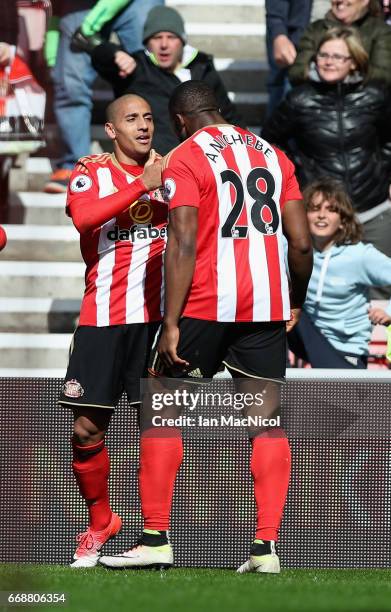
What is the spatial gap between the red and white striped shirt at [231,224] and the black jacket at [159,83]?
3186 mm

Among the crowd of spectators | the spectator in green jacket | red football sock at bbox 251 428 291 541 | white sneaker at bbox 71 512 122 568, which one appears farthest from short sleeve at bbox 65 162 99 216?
the spectator in green jacket

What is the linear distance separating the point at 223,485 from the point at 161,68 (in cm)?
351

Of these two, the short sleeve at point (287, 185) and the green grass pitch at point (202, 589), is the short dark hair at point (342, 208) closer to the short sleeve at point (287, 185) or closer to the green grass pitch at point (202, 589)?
the short sleeve at point (287, 185)

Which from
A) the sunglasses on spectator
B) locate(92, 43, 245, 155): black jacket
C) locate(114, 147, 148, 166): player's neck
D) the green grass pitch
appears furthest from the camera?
locate(92, 43, 245, 155): black jacket

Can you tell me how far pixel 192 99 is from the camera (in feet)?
21.0

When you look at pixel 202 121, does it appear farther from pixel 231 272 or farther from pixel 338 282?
pixel 338 282

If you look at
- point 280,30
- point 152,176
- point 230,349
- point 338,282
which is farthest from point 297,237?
point 280,30

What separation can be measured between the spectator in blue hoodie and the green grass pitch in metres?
2.14

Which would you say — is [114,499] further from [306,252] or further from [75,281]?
[75,281]

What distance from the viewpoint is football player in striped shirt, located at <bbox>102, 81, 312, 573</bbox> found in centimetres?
615

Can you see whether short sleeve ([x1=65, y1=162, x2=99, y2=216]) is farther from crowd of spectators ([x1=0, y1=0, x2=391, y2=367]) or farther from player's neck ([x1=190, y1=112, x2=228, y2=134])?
crowd of spectators ([x1=0, y1=0, x2=391, y2=367])

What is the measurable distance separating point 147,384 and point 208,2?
6544 mm

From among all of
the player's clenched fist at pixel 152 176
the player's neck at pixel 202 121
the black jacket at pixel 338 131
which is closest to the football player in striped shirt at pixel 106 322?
the player's clenched fist at pixel 152 176

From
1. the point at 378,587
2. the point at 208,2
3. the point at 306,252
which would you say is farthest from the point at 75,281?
the point at 378,587
